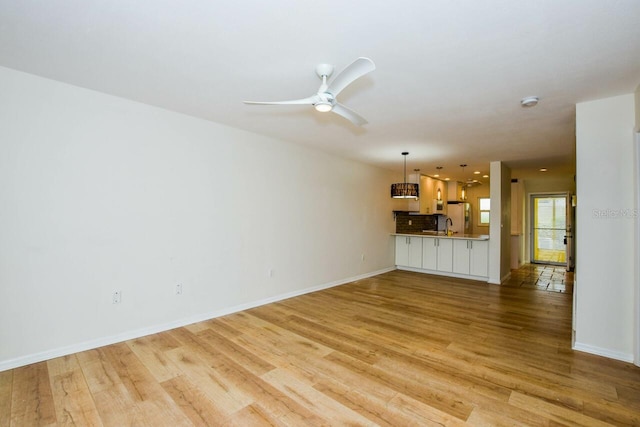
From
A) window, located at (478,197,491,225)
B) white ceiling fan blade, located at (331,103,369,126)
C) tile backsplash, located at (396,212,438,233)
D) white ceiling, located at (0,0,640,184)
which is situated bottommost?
tile backsplash, located at (396,212,438,233)

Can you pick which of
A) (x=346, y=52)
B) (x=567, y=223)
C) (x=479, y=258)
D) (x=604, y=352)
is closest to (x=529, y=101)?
(x=346, y=52)

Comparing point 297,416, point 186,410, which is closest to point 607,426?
point 297,416

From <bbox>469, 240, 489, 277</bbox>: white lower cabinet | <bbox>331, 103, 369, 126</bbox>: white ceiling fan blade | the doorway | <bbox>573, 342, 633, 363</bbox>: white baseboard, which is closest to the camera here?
<bbox>331, 103, 369, 126</bbox>: white ceiling fan blade

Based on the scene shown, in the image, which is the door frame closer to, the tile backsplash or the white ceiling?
the tile backsplash

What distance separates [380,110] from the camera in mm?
3182

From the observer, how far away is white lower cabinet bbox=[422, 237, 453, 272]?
650 cm

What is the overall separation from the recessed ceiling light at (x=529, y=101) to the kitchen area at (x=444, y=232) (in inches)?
144

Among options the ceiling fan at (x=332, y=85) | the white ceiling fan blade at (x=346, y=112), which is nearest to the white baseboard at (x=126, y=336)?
the ceiling fan at (x=332, y=85)

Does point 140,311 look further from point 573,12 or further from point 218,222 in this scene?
point 573,12

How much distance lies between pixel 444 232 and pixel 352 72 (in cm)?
670

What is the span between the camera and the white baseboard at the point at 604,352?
271cm

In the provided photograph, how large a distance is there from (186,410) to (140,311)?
62.2 inches

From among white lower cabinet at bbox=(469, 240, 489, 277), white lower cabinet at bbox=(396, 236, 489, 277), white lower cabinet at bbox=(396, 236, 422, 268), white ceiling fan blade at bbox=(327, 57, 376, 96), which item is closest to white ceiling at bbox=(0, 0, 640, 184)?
white ceiling fan blade at bbox=(327, 57, 376, 96)

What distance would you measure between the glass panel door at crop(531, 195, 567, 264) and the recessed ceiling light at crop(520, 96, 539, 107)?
7.33 meters
